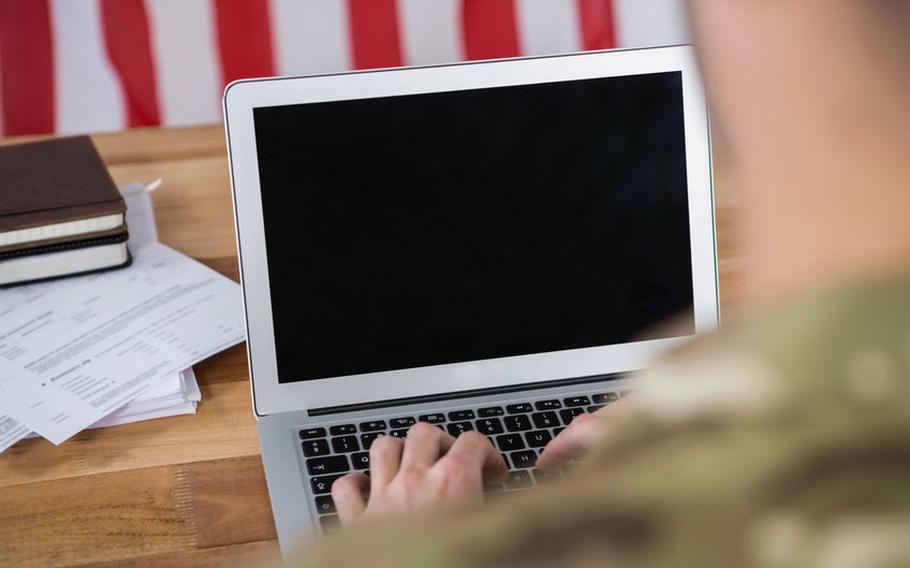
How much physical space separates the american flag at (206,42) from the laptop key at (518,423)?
141 cm

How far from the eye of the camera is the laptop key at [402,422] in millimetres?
876

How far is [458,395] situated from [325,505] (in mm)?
169

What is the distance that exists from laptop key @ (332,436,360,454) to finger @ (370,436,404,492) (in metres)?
0.06

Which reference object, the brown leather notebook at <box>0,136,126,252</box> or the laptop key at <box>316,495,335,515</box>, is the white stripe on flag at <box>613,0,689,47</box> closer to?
the brown leather notebook at <box>0,136,126,252</box>

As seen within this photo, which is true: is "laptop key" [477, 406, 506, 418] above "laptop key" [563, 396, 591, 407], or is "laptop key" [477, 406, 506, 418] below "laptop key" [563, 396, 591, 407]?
above

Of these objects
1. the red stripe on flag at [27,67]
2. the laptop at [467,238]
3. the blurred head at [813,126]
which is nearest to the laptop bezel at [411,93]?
the laptop at [467,238]

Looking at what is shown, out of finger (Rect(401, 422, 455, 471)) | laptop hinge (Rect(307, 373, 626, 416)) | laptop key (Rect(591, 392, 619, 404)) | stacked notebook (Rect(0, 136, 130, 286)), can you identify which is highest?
stacked notebook (Rect(0, 136, 130, 286))

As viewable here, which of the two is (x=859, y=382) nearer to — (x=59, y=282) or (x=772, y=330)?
(x=772, y=330)

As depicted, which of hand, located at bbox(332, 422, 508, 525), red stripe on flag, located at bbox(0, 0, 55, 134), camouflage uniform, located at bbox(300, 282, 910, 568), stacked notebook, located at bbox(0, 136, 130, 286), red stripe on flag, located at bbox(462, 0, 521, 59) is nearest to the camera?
camouflage uniform, located at bbox(300, 282, 910, 568)

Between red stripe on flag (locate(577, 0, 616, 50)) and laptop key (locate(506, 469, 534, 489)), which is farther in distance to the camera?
red stripe on flag (locate(577, 0, 616, 50))

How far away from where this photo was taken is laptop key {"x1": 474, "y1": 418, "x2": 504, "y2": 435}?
87 centimetres

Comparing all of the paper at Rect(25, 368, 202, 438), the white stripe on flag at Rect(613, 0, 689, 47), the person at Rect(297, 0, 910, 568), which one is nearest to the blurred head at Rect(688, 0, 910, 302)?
the person at Rect(297, 0, 910, 568)

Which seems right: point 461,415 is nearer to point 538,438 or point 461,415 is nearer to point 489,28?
point 538,438

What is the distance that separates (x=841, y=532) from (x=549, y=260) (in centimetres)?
68
